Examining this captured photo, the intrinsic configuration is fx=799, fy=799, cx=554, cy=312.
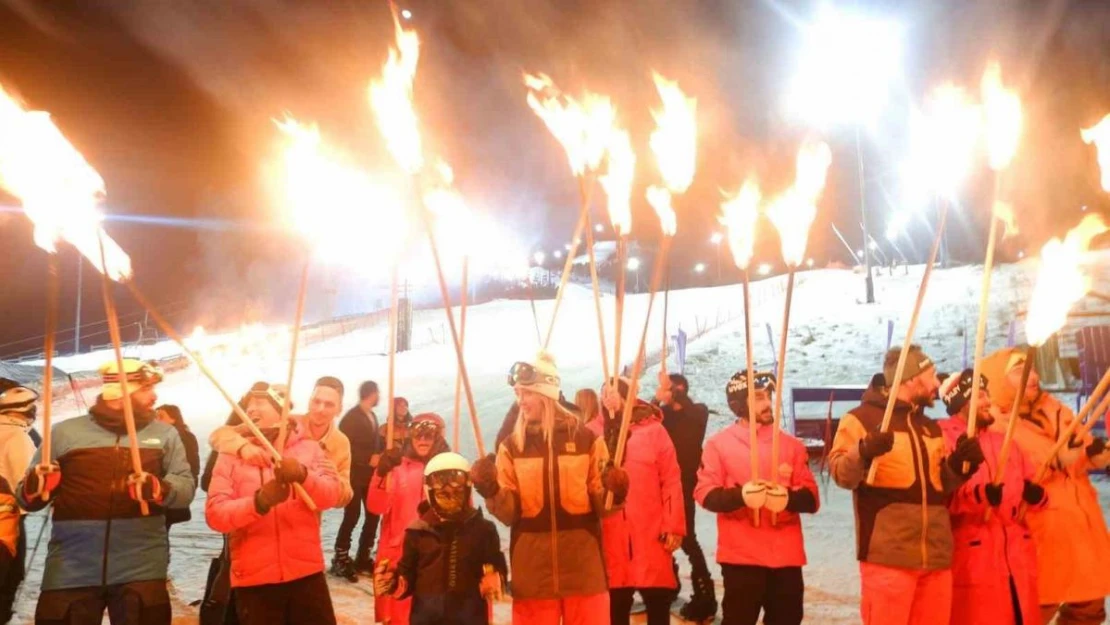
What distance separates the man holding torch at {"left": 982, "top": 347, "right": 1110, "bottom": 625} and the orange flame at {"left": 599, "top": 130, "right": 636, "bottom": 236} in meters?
2.59

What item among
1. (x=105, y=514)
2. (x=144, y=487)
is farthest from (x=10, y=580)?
(x=144, y=487)

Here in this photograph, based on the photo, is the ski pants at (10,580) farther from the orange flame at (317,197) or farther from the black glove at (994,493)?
the black glove at (994,493)

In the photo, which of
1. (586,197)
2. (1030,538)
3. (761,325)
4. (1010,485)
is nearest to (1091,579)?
(1030,538)

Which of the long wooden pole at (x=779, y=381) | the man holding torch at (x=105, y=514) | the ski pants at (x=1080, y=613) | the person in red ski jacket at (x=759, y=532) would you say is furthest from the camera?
the ski pants at (x=1080, y=613)

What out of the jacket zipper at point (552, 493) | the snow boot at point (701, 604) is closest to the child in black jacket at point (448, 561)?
the jacket zipper at point (552, 493)

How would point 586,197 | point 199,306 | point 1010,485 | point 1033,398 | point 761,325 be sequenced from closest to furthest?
point 586,197 < point 1010,485 < point 1033,398 < point 761,325 < point 199,306

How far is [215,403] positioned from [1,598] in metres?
16.1

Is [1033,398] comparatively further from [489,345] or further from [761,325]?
[489,345]

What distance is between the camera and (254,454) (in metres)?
4.37

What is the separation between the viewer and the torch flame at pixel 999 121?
13.4 feet

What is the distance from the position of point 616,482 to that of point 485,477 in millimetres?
668

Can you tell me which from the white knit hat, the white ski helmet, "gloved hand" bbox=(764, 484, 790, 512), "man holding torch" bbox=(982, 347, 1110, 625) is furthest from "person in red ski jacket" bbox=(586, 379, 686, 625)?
"man holding torch" bbox=(982, 347, 1110, 625)

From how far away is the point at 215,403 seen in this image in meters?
20.5

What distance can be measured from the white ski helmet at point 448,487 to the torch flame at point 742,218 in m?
1.90
